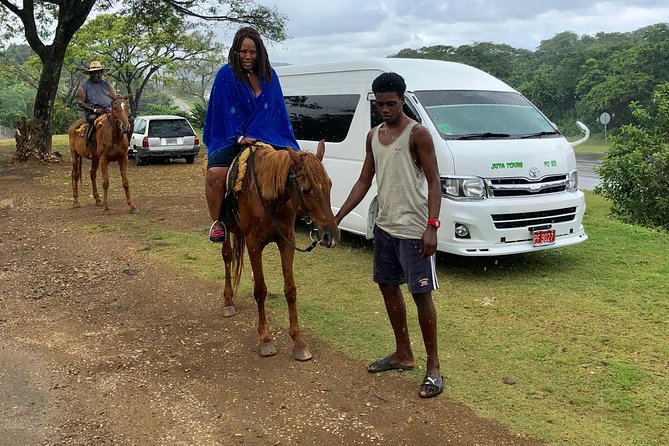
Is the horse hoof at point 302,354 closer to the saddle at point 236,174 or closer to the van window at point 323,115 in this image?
the saddle at point 236,174

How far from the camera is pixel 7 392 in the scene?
3.99 m

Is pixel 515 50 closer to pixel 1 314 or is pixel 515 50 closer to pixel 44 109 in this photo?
pixel 44 109

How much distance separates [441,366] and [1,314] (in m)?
4.04

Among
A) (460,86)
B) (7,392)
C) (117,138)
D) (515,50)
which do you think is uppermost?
(515,50)

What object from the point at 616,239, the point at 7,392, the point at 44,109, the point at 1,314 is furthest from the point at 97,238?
the point at 44,109

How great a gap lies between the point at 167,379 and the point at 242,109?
2.11 m

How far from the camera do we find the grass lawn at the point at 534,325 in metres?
3.62

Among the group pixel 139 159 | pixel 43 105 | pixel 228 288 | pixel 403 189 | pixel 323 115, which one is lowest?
pixel 228 288

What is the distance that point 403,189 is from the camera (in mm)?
3773

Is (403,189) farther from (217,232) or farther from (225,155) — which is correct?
(217,232)

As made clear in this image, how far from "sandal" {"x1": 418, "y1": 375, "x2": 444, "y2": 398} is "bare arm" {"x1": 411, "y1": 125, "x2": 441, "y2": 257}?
84cm

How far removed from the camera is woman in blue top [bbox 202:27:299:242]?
15.0 ft

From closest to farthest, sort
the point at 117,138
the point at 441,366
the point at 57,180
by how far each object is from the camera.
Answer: the point at 441,366 → the point at 117,138 → the point at 57,180

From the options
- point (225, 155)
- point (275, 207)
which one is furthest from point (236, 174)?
point (275, 207)
